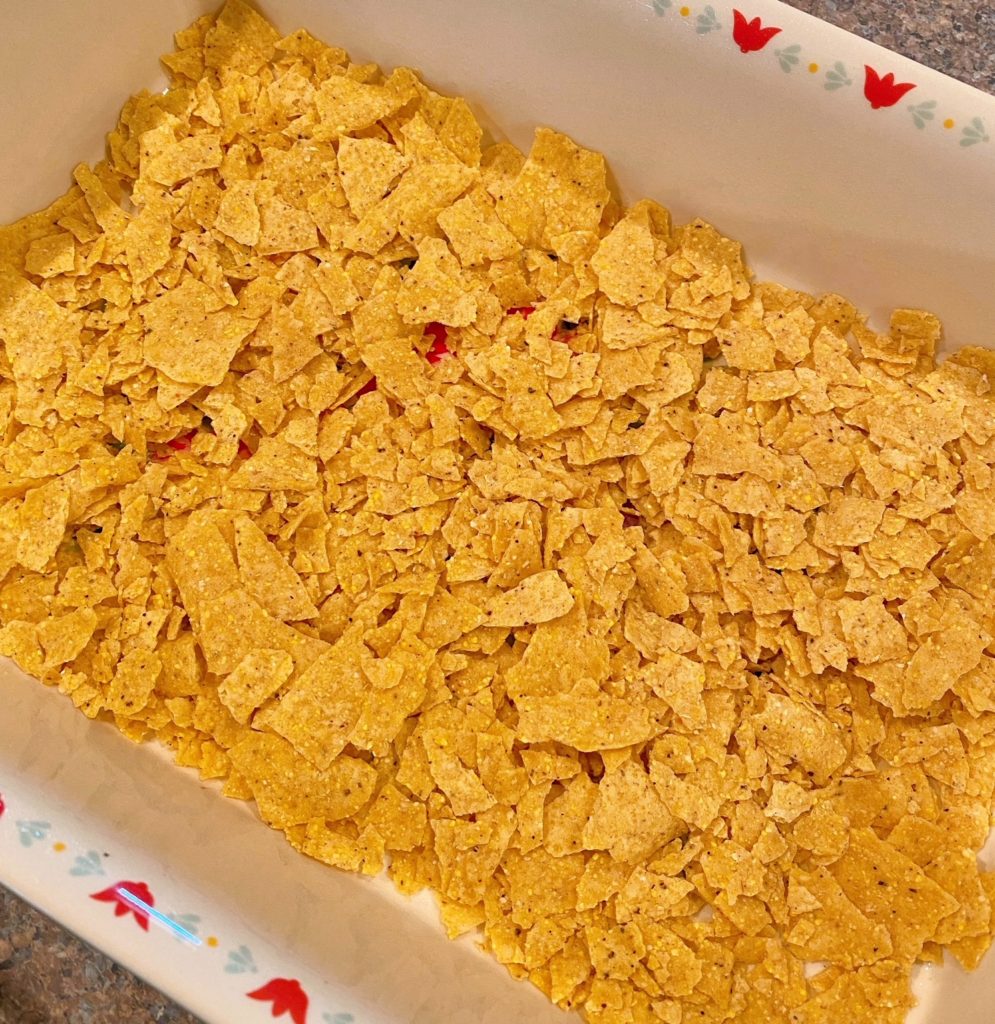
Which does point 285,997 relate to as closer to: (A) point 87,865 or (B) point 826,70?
(A) point 87,865

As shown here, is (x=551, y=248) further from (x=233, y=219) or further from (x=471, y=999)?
(x=471, y=999)

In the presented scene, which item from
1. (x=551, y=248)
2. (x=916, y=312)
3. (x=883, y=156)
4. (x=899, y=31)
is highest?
(x=899, y=31)

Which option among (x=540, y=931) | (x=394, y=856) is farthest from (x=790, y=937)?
(x=394, y=856)

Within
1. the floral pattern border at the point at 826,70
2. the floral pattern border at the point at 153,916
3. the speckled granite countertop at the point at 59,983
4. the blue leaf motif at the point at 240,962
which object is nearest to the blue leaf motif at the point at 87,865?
the floral pattern border at the point at 153,916

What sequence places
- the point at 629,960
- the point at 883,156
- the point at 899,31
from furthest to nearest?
the point at 899,31 < the point at 883,156 < the point at 629,960

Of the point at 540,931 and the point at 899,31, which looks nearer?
the point at 540,931

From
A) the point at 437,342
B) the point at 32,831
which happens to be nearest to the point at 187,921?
the point at 32,831
